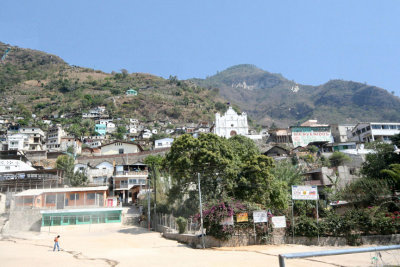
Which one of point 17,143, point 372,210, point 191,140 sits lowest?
point 372,210

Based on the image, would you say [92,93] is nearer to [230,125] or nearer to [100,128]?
[100,128]

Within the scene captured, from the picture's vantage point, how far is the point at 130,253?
1819cm

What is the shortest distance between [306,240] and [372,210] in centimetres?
453

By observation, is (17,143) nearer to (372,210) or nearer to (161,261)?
(161,261)

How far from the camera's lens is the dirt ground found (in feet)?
48.1

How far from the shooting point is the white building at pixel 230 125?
81.9m

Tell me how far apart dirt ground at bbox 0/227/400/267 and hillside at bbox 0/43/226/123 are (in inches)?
3884

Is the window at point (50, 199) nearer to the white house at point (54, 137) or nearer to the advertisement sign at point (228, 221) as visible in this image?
the advertisement sign at point (228, 221)

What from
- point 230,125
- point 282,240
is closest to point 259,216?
point 282,240

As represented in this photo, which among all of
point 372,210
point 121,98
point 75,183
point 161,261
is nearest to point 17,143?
point 75,183

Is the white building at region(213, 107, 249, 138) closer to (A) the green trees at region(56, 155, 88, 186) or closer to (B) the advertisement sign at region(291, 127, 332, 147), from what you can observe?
(B) the advertisement sign at region(291, 127, 332, 147)

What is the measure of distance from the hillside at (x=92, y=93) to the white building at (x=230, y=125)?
131ft

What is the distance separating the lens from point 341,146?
63.2 meters

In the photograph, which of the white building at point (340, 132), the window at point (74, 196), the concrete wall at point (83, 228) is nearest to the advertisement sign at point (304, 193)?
the concrete wall at point (83, 228)
